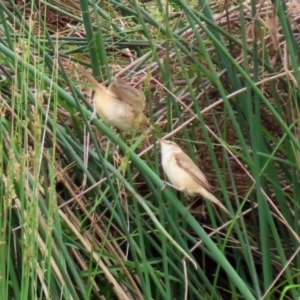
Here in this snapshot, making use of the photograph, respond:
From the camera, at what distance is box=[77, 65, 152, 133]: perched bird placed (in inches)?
66.2

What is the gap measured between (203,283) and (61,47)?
3.13 feet

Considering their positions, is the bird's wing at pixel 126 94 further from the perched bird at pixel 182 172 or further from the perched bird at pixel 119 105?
the perched bird at pixel 182 172

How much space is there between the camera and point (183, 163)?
6.09 ft

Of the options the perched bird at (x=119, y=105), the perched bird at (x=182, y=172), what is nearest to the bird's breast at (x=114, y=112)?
the perched bird at (x=119, y=105)

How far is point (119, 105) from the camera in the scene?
170 cm

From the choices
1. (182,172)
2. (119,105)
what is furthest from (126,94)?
(182,172)

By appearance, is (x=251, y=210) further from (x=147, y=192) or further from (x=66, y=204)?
(x=66, y=204)

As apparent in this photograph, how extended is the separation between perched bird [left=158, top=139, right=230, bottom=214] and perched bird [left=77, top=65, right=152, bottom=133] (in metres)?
0.12

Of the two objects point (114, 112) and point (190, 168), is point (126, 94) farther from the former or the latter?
point (190, 168)

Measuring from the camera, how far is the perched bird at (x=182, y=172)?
1.85 meters

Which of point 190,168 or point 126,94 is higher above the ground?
point 126,94

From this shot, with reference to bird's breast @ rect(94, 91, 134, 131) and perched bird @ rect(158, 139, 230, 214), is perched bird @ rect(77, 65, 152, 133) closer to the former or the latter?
bird's breast @ rect(94, 91, 134, 131)

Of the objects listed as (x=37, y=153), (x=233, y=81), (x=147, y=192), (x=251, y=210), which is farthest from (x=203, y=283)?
(x=37, y=153)

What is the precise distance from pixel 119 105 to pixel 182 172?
26cm
